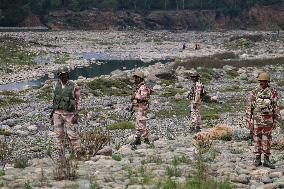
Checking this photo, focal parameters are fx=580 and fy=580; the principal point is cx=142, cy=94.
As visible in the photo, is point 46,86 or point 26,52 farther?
point 26,52

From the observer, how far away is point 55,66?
6550 cm

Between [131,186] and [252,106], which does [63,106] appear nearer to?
[131,186]

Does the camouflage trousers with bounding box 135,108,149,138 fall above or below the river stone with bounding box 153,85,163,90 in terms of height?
above

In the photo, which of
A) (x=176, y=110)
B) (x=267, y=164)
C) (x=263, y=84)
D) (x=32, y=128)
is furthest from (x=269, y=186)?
(x=176, y=110)

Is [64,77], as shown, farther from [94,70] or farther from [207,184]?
[94,70]

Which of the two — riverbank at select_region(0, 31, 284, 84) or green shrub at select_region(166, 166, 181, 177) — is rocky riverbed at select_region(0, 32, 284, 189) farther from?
riverbank at select_region(0, 31, 284, 84)

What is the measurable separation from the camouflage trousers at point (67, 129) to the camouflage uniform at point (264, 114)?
4.76m

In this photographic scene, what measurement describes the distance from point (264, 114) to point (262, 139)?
A: 69cm

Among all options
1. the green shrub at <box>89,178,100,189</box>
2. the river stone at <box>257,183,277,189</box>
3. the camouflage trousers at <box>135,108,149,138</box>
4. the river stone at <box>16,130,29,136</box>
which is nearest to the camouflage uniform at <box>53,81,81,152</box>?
the green shrub at <box>89,178,100,189</box>

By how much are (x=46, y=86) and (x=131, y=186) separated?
2915cm

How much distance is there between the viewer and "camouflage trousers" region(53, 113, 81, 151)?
51.5ft

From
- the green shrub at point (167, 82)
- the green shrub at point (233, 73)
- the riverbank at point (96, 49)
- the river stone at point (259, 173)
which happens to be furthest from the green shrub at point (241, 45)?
the river stone at point (259, 173)

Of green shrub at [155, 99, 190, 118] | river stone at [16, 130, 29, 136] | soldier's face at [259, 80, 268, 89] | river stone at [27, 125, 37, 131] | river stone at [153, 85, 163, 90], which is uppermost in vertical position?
soldier's face at [259, 80, 268, 89]

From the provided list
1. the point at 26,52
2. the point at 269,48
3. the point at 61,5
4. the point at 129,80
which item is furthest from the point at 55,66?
the point at 61,5
